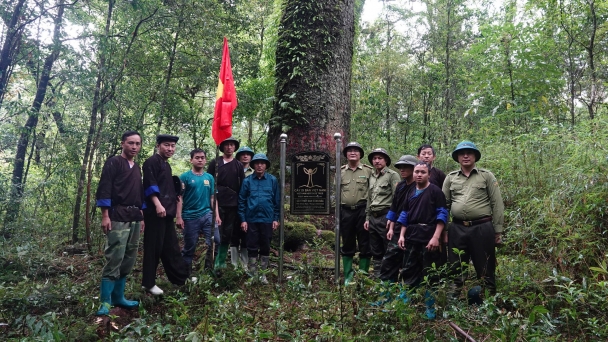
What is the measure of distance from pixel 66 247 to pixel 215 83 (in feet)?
18.5

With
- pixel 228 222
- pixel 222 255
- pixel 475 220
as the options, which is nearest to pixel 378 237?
pixel 475 220

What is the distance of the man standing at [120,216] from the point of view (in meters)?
4.46

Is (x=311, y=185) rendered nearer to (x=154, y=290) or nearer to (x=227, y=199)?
(x=227, y=199)

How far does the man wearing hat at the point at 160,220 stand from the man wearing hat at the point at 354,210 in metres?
2.15

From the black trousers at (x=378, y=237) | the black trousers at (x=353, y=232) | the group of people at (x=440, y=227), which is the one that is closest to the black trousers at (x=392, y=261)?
the group of people at (x=440, y=227)

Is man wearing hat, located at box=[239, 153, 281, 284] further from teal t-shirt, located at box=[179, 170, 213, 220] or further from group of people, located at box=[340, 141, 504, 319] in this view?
group of people, located at box=[340, 141, 504, 319]

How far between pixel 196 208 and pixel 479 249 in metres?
3.66

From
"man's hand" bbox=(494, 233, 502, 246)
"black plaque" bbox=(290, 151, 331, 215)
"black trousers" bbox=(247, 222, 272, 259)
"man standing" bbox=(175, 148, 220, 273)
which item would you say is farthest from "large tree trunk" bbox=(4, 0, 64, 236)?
"man's hand" bbox=(494, 233, 502, 246)

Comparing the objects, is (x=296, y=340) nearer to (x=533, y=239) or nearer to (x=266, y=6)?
(x=533, y=239)

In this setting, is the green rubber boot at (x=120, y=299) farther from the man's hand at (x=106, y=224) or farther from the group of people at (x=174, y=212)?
the man's hand at (x=106, y=224)

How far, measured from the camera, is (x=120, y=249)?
4.54m

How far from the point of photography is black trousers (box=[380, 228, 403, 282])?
15.6 ft

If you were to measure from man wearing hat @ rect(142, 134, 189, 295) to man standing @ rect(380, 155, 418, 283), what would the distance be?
2560 millimetres


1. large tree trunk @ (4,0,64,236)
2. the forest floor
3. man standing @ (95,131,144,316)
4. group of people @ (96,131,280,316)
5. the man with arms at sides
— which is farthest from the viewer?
large tree trunk @ (4,0,64,236)
